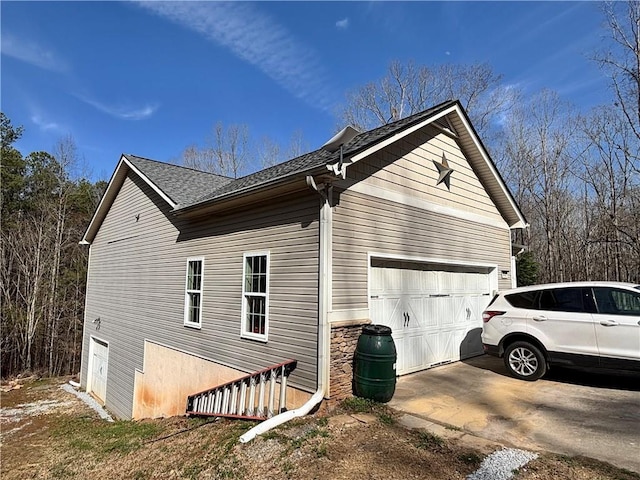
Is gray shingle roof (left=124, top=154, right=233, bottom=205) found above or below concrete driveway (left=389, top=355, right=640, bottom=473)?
above

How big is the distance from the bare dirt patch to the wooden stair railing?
11.0 inches

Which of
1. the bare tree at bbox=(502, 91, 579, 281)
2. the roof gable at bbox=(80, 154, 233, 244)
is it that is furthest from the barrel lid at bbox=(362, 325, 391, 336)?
the bare tree at bbox=(502, 91, 579, 281)

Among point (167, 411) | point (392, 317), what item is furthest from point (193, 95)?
point (392, 317)

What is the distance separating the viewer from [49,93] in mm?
13438

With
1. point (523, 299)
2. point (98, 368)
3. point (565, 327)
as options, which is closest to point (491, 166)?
point (523, 299)

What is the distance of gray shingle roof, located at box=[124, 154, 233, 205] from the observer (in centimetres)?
1004

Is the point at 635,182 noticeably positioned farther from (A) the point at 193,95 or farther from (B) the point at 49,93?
(B) the point at 49,93

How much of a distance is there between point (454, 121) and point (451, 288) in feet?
12.2

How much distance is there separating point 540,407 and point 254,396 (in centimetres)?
433

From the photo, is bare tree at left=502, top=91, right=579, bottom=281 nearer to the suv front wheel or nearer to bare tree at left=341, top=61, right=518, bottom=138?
bare tree at left=341, top=61, right=518, bottom=138

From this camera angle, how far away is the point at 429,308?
775 cm

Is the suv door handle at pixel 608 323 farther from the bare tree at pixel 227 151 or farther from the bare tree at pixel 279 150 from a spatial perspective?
the bare tree at pixel 227 151

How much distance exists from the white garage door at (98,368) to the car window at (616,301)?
14933mm

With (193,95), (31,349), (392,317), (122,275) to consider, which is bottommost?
(31,349)
